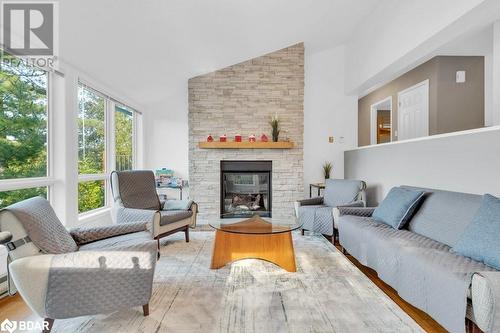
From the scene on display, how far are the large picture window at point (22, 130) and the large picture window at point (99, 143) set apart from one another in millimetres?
596

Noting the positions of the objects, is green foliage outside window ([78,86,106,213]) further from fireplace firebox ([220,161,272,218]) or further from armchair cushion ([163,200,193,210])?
fireplace firebox ([220,161,272,218])

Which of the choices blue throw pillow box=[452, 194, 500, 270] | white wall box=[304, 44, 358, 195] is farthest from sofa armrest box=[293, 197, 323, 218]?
blue throw pillow box=[452, 194, 500, 270]

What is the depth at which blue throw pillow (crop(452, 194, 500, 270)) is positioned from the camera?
5.73 feet

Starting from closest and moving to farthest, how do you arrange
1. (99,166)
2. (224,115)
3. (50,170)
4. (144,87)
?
(50,170), (99,166), (144,87), (224,115)

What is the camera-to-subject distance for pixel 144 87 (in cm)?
461

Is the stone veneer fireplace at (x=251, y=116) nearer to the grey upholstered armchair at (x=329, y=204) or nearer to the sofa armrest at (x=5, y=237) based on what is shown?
the grey upholstered armchair at (x=329, y=204)

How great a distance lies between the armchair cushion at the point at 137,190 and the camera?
11.4ft

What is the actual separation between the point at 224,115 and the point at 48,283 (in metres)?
4.00

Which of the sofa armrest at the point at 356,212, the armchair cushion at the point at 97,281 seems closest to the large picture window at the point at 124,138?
the armchair cushion at the point at 97,281

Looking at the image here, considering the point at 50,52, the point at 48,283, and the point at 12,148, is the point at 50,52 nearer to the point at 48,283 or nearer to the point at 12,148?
the point at 12,148

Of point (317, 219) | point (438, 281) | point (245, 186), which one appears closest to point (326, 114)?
point (245, 186)

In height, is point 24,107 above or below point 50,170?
above

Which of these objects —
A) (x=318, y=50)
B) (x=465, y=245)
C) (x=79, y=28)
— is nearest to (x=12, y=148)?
(x=79, y=28)

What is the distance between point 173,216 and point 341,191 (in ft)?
7.70
